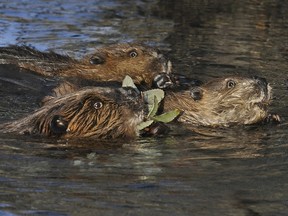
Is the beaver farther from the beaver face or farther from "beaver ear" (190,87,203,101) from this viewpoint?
the beaver face

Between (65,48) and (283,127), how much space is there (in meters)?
4.15

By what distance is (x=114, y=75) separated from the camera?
9.49m

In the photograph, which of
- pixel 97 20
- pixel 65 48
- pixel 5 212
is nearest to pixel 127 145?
pixel 5 212

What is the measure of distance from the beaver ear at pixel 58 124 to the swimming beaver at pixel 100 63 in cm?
261

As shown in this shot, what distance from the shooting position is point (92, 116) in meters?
6.90

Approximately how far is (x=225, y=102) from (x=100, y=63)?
1910 mm

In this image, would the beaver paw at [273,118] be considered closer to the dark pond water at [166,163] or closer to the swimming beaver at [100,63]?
the dark pond water at [166,163]

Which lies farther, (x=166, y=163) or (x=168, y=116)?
(x=168, y=116)

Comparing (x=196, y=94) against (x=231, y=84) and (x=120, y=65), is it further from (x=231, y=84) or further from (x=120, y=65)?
(x=120, y=65)

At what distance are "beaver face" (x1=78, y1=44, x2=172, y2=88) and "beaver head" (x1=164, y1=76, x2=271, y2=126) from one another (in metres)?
1.15

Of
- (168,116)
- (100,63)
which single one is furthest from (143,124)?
(100,63)

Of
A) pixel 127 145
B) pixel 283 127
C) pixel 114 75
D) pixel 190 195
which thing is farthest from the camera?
pixel 114 75

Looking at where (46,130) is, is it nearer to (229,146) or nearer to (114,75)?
(229,146)

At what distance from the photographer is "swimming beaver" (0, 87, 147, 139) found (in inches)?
270
